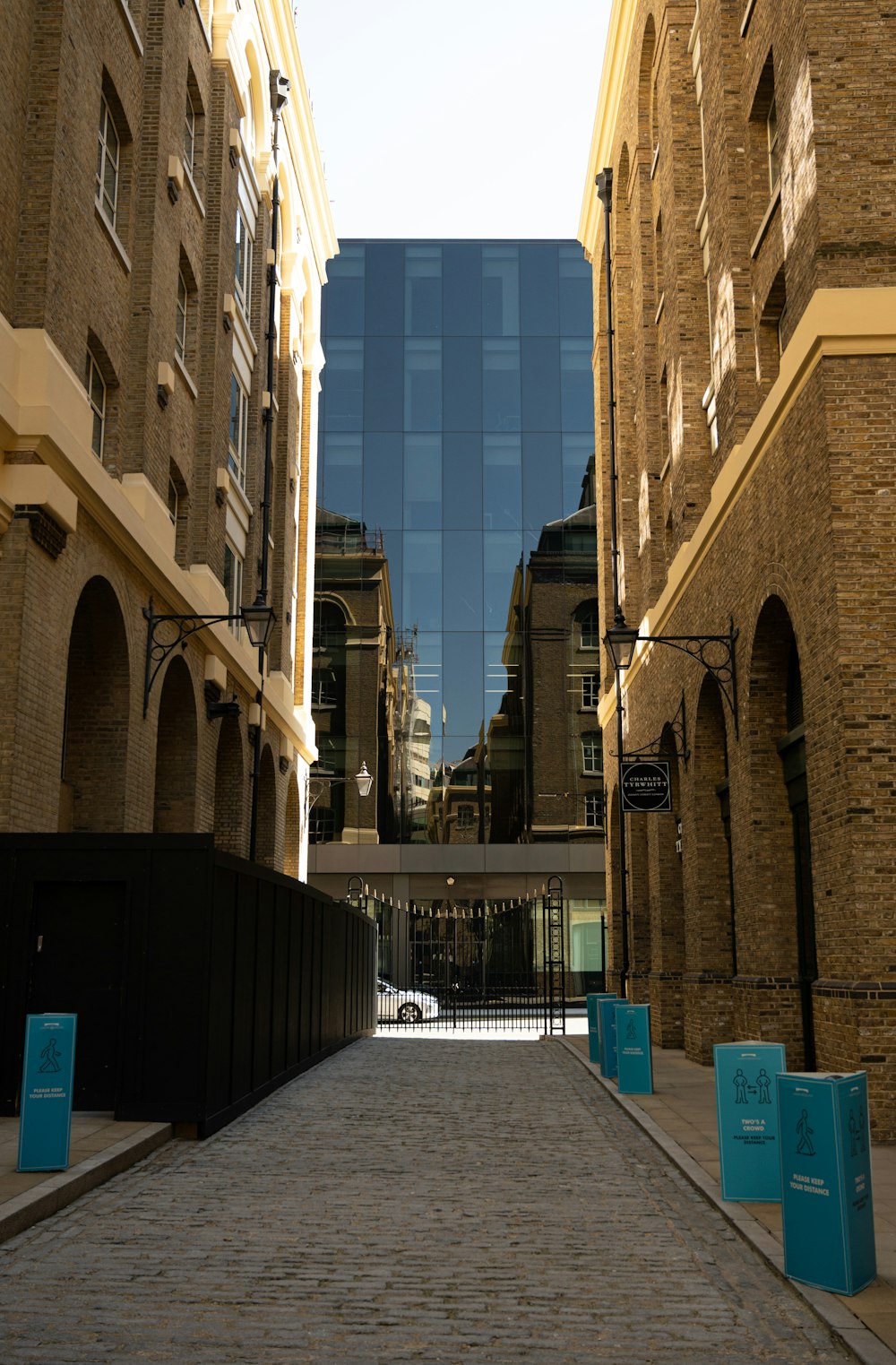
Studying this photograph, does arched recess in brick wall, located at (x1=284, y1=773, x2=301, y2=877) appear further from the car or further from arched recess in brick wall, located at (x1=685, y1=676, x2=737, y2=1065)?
arched recess in brick wall, located at (x1=685, y1=676, x2=737, y2=1065)

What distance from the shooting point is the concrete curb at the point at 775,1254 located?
18.6 feet

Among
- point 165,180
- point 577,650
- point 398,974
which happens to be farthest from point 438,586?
point 165,180

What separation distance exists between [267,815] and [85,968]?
20.8 metres

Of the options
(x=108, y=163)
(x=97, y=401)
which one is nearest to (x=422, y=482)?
(x=108, y=163)

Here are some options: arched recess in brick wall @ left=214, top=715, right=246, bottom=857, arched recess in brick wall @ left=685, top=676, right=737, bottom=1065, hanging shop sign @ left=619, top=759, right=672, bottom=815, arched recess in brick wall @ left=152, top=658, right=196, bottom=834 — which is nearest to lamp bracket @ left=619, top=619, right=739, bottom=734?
arched recess in brick wall @ left=685, top=676, right=737, bottom=1065

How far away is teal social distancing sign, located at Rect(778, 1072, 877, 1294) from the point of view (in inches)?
253

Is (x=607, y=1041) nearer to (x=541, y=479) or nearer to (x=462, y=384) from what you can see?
(x=541, y=479)

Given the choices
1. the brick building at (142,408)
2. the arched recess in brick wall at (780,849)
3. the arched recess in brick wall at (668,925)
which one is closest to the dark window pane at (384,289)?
the brick building at (142,408)

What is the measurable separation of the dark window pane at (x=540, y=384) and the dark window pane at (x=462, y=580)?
4.95 meters

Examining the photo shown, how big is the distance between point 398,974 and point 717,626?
83.2ft

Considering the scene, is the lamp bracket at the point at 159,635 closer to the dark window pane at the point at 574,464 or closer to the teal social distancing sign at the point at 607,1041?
the teal social distancing sign at the point at 607,1041

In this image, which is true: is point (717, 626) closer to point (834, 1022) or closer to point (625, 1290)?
point (834, 1022)

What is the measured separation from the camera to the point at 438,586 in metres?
49.3

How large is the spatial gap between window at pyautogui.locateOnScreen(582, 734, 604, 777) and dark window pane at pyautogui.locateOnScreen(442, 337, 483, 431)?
1226 cm
